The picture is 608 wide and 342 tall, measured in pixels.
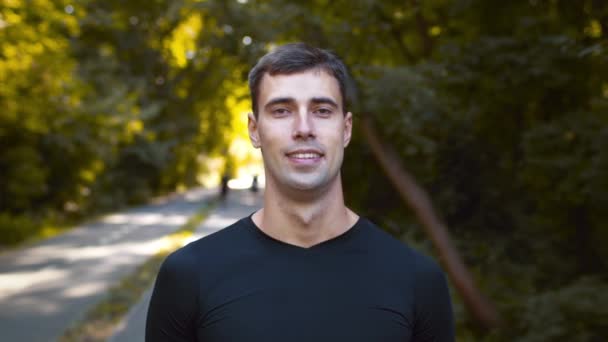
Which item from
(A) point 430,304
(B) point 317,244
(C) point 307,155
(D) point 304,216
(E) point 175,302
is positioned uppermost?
(C) point 307,155

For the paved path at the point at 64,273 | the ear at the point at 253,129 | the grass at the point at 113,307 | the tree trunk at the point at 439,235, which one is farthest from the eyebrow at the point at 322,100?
the paved path at the point at 64,273

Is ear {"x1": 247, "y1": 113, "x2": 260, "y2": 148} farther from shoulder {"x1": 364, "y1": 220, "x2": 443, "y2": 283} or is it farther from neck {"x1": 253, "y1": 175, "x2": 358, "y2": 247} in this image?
shoulder {"x1": 364, "y1": 220, "x2": 443, "y2": 283}

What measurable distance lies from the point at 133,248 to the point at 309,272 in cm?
1637

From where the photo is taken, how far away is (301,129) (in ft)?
7.35

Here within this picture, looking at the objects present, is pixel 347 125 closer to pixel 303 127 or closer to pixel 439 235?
pixel 303 127

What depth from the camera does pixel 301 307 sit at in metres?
2.17

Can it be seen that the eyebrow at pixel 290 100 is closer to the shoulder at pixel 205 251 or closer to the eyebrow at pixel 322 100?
the eyebrow at pixel 322 100

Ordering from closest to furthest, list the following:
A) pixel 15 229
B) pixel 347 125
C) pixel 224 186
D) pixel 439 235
Answer: pixel 347 125 → pixel 439 235 → pixel 15 229 → pixel 224 186

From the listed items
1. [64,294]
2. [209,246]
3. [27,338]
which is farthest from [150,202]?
[209,246]

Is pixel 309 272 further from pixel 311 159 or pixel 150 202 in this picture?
pixel 150 202

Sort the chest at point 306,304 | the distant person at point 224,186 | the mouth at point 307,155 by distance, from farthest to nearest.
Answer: the distant person at point 224,186 → the mouth at point 307,155 → the chest at point 306,304

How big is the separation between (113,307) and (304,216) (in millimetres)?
9115

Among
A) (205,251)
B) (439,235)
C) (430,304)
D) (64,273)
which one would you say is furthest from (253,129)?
(64,273)

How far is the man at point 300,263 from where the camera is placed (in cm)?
218
